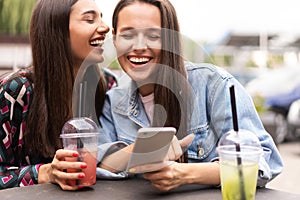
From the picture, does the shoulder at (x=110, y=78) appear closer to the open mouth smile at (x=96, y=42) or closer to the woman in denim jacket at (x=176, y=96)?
the open mouth smile at (x=96, y=42)

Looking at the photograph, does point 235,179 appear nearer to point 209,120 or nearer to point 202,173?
point 202,173

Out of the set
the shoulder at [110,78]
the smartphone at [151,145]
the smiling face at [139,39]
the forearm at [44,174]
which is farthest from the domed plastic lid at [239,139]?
the shoulder at [110,78]

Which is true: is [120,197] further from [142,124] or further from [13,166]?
[13,166]

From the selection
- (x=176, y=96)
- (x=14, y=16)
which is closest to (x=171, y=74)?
(x=176, y=96)

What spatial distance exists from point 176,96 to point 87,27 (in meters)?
0.43

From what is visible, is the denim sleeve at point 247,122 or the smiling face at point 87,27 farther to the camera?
the smiling face at point 87,27

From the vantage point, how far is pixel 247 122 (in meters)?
1.17

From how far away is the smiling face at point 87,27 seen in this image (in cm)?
147

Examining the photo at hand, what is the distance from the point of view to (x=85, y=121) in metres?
1.22

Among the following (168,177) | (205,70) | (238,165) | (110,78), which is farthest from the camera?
(110,78)

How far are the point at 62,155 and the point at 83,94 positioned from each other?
0.40 m

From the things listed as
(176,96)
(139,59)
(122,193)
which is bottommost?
(122,193)

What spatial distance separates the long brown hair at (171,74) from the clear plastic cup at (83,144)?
0.22m

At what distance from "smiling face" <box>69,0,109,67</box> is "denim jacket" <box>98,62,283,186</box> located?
0.24m
